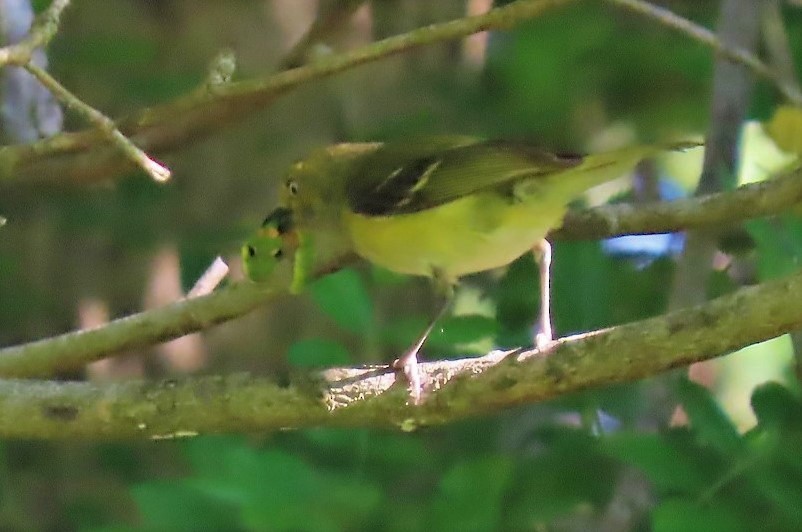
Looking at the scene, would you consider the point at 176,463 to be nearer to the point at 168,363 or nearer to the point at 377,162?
the point at 168,363

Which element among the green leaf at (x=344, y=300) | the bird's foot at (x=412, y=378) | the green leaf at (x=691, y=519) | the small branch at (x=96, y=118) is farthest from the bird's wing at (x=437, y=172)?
the small branch at (x=96, y=118)

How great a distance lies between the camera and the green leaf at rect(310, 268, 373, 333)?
2.42 meters

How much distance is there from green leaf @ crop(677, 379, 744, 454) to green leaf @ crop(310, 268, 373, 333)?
673 mm

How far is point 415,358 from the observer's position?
2207 millimetres

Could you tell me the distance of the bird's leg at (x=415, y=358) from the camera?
184 centimetres

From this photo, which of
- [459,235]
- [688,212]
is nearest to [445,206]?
[459,235]

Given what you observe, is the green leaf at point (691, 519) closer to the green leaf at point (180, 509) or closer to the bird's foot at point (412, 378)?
the bird's foot at point (412, 378)

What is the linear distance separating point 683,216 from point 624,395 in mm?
487

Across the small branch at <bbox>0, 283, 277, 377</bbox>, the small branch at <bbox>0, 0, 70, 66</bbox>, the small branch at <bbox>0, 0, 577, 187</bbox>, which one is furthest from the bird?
the small branch at <bbox>0, 0, 70, 66</bbox>

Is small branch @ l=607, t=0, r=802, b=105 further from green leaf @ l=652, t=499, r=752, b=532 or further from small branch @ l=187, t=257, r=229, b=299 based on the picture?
small branch @ l=187, t=257, r=229, b=299

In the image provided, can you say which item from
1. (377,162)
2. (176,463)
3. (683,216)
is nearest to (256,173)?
(176,463)

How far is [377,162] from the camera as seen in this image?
8.72 ft

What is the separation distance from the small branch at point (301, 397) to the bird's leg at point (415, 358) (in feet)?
0.05

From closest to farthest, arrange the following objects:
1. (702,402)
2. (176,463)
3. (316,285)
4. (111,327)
A: (702,402), (111,327), (316,285), (176,463)
